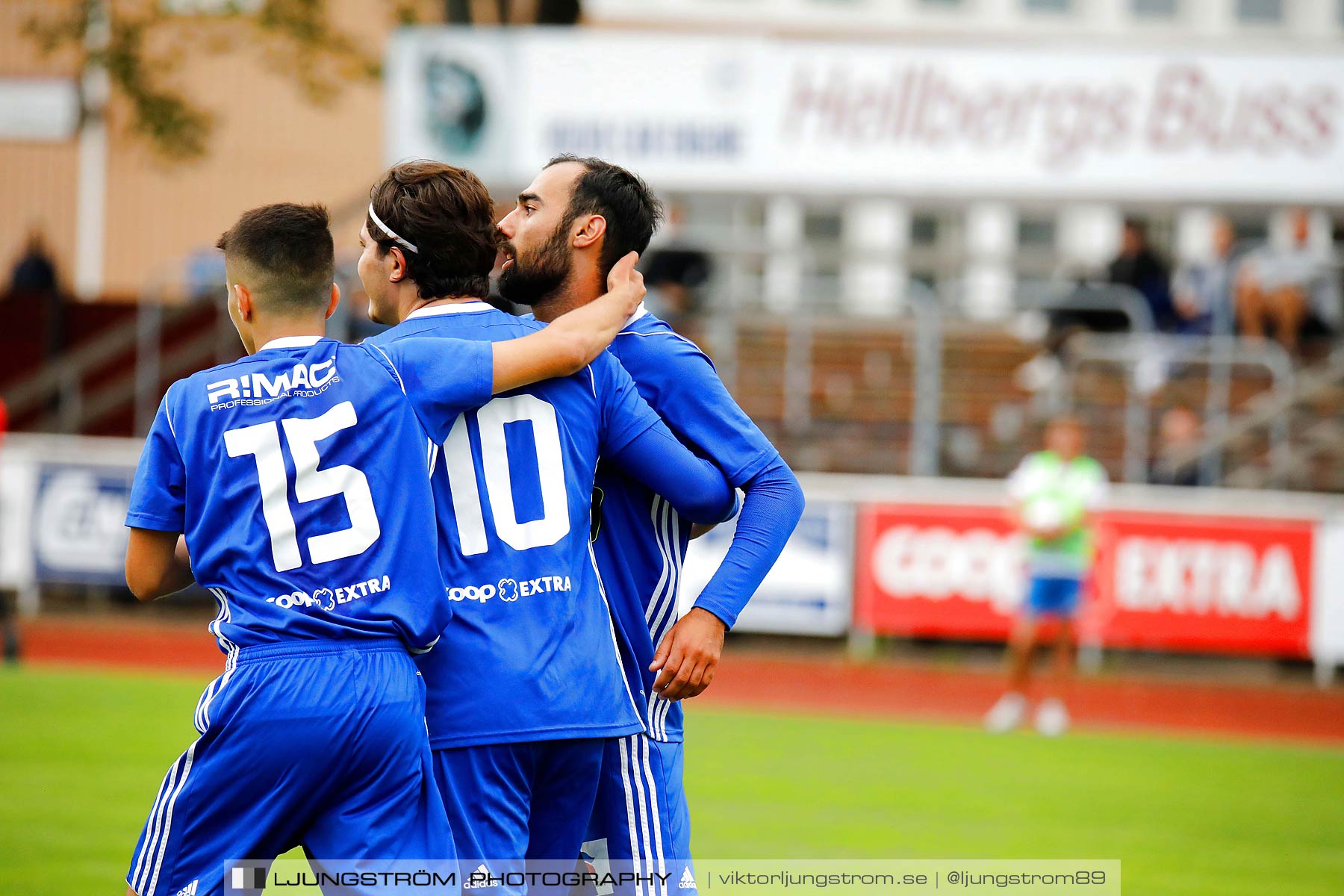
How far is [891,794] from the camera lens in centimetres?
824

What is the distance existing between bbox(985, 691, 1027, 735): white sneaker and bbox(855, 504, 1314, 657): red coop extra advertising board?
286cm

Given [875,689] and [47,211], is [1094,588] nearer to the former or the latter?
[875,689]

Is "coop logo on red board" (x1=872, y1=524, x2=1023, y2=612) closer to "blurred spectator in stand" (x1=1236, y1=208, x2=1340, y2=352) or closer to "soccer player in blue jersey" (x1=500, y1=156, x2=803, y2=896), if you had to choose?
"blurred spectator in stand" (x1=1236, y1=208, x2=1340, y2=352)

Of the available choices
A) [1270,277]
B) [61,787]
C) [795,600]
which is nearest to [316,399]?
[61,787]

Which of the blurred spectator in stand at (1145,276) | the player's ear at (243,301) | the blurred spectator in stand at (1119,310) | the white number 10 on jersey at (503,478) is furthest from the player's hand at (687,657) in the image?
the blurred spectator in stand at (1145,276)

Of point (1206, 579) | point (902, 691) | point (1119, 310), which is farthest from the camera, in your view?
point (1119, 310)

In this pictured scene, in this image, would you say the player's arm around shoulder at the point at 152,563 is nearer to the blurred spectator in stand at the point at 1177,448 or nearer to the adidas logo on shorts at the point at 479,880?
the adidas logo on shorts at the point at 479,880

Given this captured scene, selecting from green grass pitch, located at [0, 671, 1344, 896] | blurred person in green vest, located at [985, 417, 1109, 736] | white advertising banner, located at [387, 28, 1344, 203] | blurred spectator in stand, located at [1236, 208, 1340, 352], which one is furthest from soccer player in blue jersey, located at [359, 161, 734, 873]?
blurred spectator in stand, located at [1236, 208, 1340, 352]

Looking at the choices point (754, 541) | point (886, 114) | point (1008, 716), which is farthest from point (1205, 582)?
point (754, 541)

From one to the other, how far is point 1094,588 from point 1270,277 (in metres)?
4.76

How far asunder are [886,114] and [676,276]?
9.69 feet

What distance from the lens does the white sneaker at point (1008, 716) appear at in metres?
11.6

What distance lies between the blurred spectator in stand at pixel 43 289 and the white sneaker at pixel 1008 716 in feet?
44.0

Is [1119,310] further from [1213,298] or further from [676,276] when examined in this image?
[676,276]
